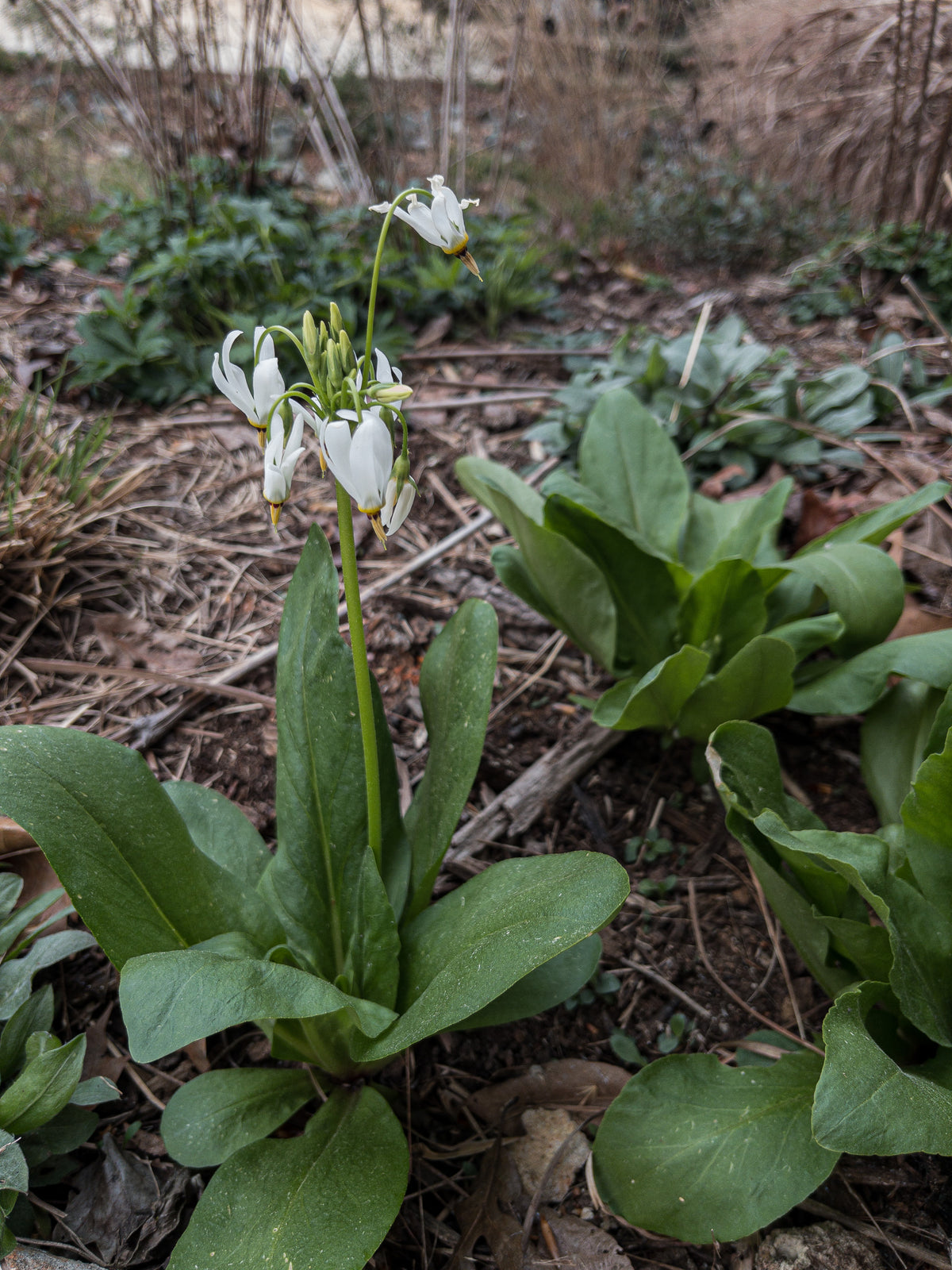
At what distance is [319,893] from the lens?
4.18ft

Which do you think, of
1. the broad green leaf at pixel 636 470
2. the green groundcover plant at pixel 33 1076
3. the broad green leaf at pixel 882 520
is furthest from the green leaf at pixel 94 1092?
the broad green leaf at pixel 882 520

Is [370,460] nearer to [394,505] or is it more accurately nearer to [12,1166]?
[394,505]

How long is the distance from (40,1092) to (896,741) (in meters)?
1.56

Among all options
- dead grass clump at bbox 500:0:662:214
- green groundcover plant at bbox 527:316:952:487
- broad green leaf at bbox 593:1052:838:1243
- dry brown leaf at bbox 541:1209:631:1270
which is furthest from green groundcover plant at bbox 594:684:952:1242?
dead grass clump at bbox 500:0:662:214

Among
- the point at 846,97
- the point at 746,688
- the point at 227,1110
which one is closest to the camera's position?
the point at 227,1110

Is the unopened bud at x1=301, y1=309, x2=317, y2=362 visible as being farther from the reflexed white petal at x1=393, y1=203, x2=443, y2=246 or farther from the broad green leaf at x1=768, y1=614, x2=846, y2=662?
the broad green leaf at x1=768, y1=614, x2=846, y2=662

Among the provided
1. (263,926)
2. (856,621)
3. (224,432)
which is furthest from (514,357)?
(263,926)

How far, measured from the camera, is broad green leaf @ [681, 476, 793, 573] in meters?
1.81

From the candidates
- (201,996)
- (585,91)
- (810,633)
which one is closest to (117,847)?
(201,996)

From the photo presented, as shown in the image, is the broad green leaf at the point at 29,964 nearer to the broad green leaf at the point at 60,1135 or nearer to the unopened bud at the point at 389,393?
the broad green leaf at the point at 60,1135

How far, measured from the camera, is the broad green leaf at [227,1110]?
1154 millimetres

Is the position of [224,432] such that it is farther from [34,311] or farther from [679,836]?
[679,836]

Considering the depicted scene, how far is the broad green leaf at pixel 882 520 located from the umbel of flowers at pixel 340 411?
113cm

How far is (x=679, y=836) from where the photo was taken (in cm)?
171
